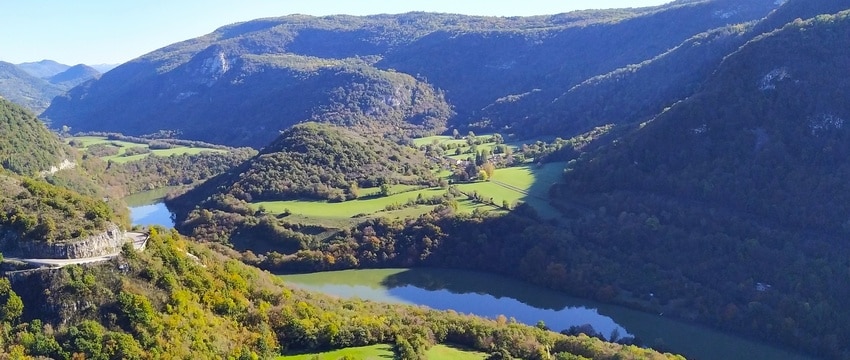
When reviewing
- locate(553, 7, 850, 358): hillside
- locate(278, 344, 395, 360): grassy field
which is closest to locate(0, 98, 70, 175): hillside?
locate(278, 344, 395, 360): grassy field

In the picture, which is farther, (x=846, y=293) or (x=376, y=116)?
(x=376, y=116)

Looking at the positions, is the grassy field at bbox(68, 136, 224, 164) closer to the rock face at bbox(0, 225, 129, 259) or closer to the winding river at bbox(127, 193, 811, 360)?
the winding river at bbox(127, 193, 811, 360)

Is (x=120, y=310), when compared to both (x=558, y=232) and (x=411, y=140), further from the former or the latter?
(x=411, y=140)

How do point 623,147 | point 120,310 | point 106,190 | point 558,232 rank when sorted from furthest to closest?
point 106,190
point 623,147
point 558,232
point 120,310

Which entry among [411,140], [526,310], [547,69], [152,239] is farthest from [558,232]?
[547,69]

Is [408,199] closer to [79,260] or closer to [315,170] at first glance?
[315,170]

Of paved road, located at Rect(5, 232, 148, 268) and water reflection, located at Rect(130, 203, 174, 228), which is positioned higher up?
paved road, located at Rect(5, 232, 148, 268)

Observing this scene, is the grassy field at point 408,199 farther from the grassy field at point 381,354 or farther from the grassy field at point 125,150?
the grassy field at point 125,150
